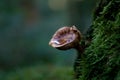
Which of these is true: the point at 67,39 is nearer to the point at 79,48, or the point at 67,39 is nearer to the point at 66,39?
the point at 66,39

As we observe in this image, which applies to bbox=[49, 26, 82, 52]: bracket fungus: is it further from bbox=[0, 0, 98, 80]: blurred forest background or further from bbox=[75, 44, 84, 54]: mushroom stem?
bbox=[0, 0, 98, 80]: blurred forest background

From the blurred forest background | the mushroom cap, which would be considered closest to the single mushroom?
the mushroom cap

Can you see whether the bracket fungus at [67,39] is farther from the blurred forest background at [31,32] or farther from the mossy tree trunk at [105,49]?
the blurred forest background at [31,32]

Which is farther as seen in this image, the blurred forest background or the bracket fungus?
the blurred forest background

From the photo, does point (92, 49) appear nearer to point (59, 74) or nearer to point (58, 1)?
point (59, 74)

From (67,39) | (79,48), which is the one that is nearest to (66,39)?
(67,39)

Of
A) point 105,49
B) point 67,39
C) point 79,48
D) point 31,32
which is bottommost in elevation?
point 105,49
